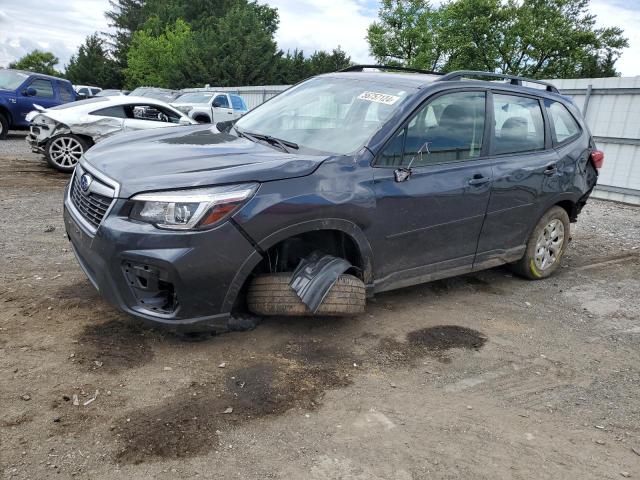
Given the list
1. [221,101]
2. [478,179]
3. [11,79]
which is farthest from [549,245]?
[221,101]

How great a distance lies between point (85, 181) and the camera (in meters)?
3.70

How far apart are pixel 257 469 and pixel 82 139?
340 inches

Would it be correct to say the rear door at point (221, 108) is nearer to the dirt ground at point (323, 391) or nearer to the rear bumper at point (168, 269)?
the dirt ground at point (323, 391)

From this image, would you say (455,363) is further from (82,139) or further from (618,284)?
(82,139)

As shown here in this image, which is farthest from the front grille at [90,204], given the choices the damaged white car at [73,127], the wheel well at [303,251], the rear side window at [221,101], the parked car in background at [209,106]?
the rear side window at [221,101]

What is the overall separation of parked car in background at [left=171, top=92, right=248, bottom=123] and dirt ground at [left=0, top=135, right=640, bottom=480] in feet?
42.9

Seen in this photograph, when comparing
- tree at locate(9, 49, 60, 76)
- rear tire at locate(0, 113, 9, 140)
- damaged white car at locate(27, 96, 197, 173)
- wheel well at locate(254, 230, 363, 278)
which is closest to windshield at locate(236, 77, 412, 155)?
wheel well at locate(254, 230, 363, 278)

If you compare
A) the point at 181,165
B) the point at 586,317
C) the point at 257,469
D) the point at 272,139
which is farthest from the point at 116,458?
the point at 586,317

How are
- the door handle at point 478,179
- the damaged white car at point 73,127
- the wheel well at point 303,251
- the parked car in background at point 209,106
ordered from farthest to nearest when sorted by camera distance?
1. the parked car in background at point 209,106
2. the damaged white car at point 73,127
3. the door handle at point 478,179
4. the wheel well at point 303,251

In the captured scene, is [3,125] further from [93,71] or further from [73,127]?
[93,71]

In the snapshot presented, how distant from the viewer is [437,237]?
4.28m

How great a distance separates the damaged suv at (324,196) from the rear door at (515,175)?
2cm

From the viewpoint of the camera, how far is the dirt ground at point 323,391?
2605 mm

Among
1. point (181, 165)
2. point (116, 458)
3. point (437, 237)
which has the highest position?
point (181, 165)
